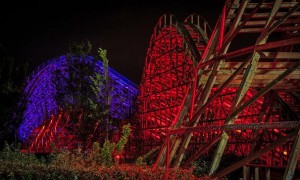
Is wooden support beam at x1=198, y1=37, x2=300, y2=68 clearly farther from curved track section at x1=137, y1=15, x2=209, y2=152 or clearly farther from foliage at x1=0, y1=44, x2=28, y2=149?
foliage at x1=0, y1=44, x2=28, y2=149

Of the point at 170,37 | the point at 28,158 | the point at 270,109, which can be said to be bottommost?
the point at 28,158

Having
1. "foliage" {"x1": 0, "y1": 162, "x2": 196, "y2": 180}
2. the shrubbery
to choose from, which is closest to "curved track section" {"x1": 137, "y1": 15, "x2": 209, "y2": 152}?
the shrubbery

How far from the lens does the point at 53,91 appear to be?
97.9 ft

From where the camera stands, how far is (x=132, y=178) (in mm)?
7988

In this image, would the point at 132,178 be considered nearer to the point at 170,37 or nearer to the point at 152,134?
the point at 170,37

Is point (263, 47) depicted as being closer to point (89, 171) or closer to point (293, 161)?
point (293, 161)

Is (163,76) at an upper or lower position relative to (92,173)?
upper

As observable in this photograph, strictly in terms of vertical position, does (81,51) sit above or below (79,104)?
above

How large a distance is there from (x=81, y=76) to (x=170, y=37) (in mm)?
7085

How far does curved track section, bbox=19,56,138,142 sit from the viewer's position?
25.8 meters

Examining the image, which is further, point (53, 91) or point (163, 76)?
point (53, 91)

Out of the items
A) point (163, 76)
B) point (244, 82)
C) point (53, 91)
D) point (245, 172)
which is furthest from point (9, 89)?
point (244, 82)

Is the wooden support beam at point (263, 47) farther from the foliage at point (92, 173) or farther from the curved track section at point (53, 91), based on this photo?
the curved track section at point (53, 91)

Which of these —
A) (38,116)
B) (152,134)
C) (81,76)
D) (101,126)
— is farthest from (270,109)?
(38,116)
